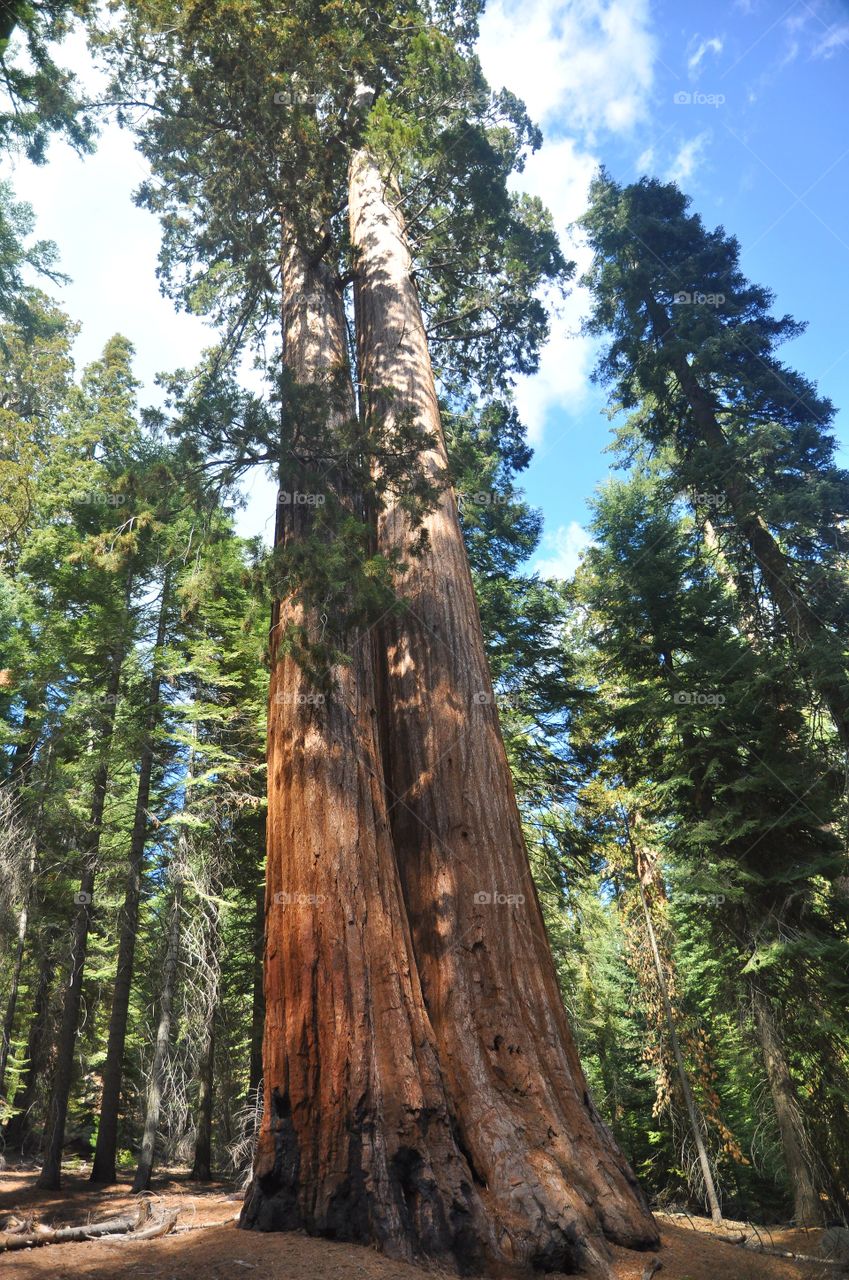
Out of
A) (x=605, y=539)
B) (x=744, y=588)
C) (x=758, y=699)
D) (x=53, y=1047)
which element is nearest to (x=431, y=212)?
(x=605, y=539)

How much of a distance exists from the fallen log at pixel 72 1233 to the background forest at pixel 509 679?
3.51 meters

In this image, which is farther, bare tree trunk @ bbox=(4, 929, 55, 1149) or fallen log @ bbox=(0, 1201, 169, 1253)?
bare tree trunk @ bbox=(4, 929, 55, 1149)

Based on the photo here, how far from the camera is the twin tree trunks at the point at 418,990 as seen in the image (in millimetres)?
3535

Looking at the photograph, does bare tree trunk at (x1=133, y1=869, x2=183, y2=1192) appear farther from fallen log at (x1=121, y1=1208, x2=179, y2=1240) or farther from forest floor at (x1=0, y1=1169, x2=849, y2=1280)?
forest floor at (x1=0, y1=1169, x2=849, y2=1280)

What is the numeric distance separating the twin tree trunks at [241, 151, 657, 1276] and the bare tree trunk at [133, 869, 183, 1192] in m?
7.41

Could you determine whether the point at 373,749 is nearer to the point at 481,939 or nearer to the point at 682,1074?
the point at 481,939

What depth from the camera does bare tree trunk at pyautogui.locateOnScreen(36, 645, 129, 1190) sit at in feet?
36.2

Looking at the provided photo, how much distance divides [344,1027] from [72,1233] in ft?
9.86

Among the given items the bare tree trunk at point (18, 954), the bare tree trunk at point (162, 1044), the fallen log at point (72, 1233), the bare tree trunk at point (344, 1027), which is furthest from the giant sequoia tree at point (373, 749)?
the bare tree trunk at point (18, 954)

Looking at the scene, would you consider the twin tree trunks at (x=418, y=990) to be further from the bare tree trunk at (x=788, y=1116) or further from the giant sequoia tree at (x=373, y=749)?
the bare tree trunk at (x=788, y=1116)

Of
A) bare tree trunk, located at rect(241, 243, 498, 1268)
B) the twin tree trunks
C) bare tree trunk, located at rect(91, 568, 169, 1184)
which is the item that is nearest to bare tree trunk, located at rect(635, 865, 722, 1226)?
the twin tree trunks

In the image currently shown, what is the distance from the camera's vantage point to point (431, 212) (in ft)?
35.4

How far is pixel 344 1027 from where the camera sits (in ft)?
12.8

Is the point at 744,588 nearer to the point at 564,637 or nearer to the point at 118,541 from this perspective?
the point at 564,637
